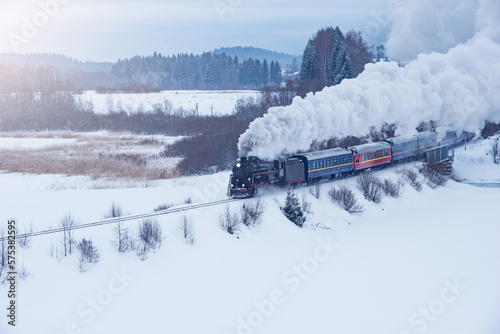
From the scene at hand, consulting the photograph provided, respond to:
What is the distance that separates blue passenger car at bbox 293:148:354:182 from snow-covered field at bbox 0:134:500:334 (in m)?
1.67

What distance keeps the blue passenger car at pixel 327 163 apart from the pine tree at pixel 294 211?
460cm

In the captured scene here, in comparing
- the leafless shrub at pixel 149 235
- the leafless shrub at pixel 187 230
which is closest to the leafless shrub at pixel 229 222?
the leafless shrub at pixel 187 230

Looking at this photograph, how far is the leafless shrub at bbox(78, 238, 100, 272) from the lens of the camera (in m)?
19.9

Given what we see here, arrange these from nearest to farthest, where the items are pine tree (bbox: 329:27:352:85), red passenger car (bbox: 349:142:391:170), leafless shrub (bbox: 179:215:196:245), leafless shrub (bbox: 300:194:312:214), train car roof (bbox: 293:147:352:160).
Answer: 1. leafless shrub (bbox: 179:215:196:245)
2. leafless shrub (bbox: 300:194:312:214)
3. train car roof (bbox: 293:147:352:160)
4. red passenger car (bbox: 349:142:391:170)
5. pine tree (bbox: 329:27:352:85)

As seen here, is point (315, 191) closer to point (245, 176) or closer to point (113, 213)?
point (245, 176)

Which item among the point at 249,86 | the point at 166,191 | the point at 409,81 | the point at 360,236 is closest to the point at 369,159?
the point at 409,81

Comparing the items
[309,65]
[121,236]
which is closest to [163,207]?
[121,236]

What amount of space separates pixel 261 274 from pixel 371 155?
20.9 metres

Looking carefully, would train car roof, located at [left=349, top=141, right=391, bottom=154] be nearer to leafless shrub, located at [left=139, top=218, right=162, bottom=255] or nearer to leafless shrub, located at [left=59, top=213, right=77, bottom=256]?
leafless shrub, located at [left=139, top=218, right=162, bottom=255]

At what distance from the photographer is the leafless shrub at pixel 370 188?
3697 centimetres

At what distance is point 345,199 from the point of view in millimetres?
34062

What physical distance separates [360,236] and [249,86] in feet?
423

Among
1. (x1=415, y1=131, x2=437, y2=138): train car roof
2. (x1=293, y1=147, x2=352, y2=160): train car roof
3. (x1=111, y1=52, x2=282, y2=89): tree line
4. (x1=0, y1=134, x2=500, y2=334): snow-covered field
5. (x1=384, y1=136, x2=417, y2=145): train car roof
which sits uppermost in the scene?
(x1=111, y1=52, x2=282, y2=89): tree line

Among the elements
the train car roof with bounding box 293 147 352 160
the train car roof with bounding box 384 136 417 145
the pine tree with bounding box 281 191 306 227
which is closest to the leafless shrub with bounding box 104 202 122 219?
the pine tree with bounding box 281 191 306 227
